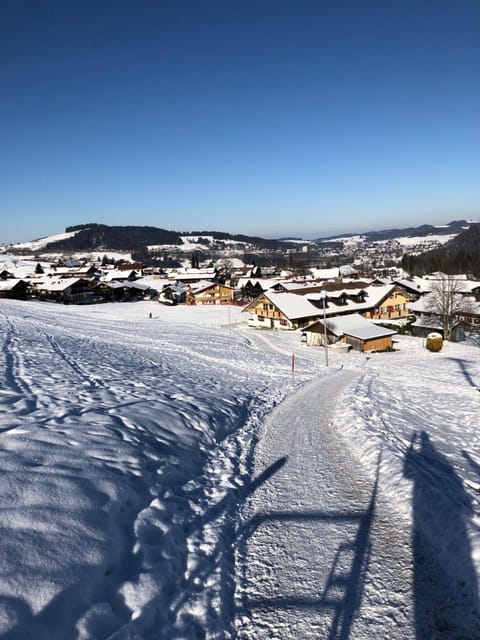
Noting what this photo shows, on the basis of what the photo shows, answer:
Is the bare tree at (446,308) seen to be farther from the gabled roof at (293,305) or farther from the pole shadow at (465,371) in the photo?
the gabled roof at (293,305)

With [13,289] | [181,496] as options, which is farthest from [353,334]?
[13,289]

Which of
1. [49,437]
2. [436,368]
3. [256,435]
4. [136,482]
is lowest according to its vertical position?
[436,368]

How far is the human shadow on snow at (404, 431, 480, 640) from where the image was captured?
5.34m

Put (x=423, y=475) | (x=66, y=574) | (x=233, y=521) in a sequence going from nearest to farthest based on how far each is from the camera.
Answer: (x=66, y=574) → (x=233, y=521) → (x=423, y=475)

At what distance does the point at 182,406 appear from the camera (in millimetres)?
13570

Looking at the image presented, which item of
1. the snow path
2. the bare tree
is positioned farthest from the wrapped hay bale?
the snow path

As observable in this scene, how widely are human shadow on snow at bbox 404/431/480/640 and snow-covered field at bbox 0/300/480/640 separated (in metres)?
0.03

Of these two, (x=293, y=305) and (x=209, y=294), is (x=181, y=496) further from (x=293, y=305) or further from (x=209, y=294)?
(x=209, y=294)

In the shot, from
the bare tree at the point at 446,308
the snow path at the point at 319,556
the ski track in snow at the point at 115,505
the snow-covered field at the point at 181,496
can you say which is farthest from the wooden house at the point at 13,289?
the snow path at the point at 319,556

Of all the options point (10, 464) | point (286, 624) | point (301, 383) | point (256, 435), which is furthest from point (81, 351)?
point (286, 624)

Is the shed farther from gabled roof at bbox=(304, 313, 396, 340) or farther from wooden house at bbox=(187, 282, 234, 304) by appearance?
wooden house at bbox=(187, 282, 234, 304)

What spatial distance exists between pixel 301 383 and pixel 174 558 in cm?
1640

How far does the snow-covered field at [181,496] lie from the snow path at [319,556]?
0.05 metres

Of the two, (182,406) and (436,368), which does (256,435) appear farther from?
(436,368)
